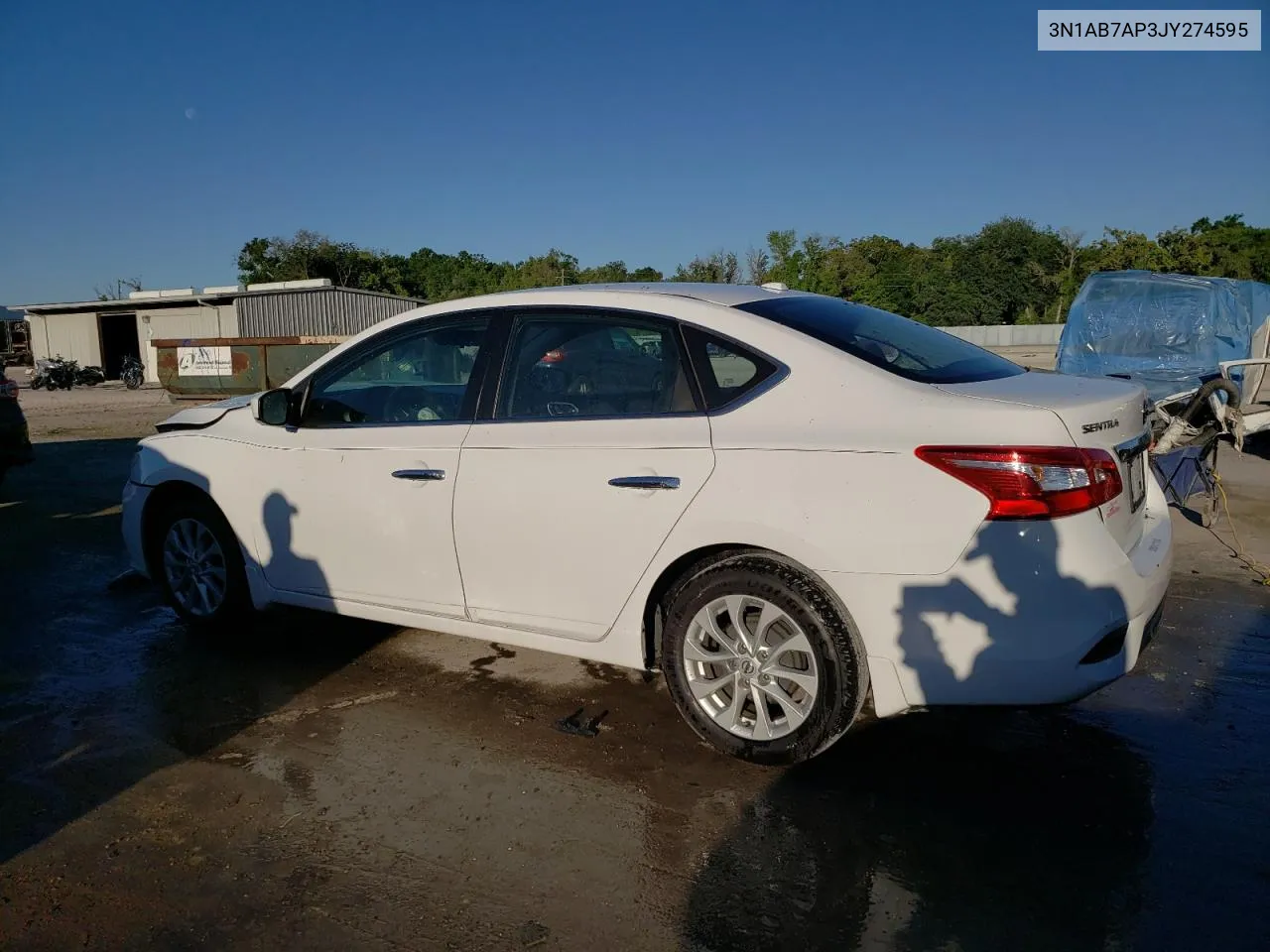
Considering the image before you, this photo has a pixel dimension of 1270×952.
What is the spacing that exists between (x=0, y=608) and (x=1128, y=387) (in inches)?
248

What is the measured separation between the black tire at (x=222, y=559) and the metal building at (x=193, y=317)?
102 ft

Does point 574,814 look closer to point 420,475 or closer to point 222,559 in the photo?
point 420,475

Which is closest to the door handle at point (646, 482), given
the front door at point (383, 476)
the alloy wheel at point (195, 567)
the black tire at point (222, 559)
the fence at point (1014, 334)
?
the front door at point (383, 476)

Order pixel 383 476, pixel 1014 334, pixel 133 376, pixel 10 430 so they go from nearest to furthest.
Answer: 1. pixel 383 476
2. pixel 10 430
3. pixel 133 376
4. pixel 1014 334

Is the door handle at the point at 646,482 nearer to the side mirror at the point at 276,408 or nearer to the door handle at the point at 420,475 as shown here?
the door handle at the point at 420,475

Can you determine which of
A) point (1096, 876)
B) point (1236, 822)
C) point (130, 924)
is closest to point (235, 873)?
point (130, 924)

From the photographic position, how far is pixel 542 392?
392 cm

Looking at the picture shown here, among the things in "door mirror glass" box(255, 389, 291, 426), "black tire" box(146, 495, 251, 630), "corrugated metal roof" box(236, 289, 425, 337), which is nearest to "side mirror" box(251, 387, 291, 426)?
"door mirror glass" box(255, 389, 291, 426)

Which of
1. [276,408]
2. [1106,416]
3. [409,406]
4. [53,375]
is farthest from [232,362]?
[1106,416]

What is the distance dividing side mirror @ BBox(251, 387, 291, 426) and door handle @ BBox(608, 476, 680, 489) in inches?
75.1

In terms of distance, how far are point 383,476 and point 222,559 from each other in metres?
1.35

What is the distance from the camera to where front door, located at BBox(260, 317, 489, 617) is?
13.4ft

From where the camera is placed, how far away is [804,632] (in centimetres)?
325

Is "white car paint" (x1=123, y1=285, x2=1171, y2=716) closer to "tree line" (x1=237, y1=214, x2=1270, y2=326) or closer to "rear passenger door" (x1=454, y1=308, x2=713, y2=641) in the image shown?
"rear passenger door" (x1=454, y1=308, x2=713, y2=641)
